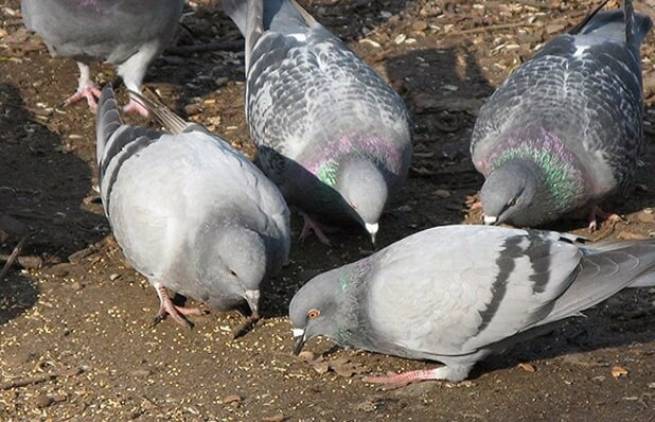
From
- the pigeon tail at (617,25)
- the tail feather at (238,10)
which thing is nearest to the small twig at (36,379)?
the tail feather at (238,10)

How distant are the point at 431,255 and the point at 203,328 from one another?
1.59 m

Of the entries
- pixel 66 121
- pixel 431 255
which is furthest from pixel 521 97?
pixel 66 121

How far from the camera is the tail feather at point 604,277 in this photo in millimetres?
6727

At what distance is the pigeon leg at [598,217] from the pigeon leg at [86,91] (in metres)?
3.86

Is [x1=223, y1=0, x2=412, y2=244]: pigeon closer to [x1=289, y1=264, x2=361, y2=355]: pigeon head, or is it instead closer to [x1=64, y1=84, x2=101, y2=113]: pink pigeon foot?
[x1=289, y1=264, x2=361, y2=355]: pigeon head

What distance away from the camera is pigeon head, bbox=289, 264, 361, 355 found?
689cm

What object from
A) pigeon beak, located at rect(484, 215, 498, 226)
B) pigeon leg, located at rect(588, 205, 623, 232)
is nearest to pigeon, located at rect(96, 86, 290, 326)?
pigeon beak, located at rect(484, 215, 498, 226)

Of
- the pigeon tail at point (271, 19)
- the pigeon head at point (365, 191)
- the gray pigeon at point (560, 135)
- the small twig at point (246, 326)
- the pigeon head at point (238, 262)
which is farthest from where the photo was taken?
the pigeon tail at point (271, 19)

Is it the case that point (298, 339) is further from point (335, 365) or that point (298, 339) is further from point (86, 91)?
point (86, 91)

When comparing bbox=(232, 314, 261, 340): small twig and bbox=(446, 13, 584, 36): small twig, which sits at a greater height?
bbox=(446, 13, 584, 36): small twig

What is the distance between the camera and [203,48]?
11.2 meters

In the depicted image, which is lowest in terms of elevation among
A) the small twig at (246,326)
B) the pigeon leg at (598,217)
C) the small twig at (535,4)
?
the small twig at (246,326)

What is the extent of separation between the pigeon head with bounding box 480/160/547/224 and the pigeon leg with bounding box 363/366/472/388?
1429mm

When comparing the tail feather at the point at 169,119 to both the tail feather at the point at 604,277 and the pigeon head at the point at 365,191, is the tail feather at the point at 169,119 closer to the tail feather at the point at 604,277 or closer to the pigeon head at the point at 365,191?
the pigeon head at the point at 365,191
